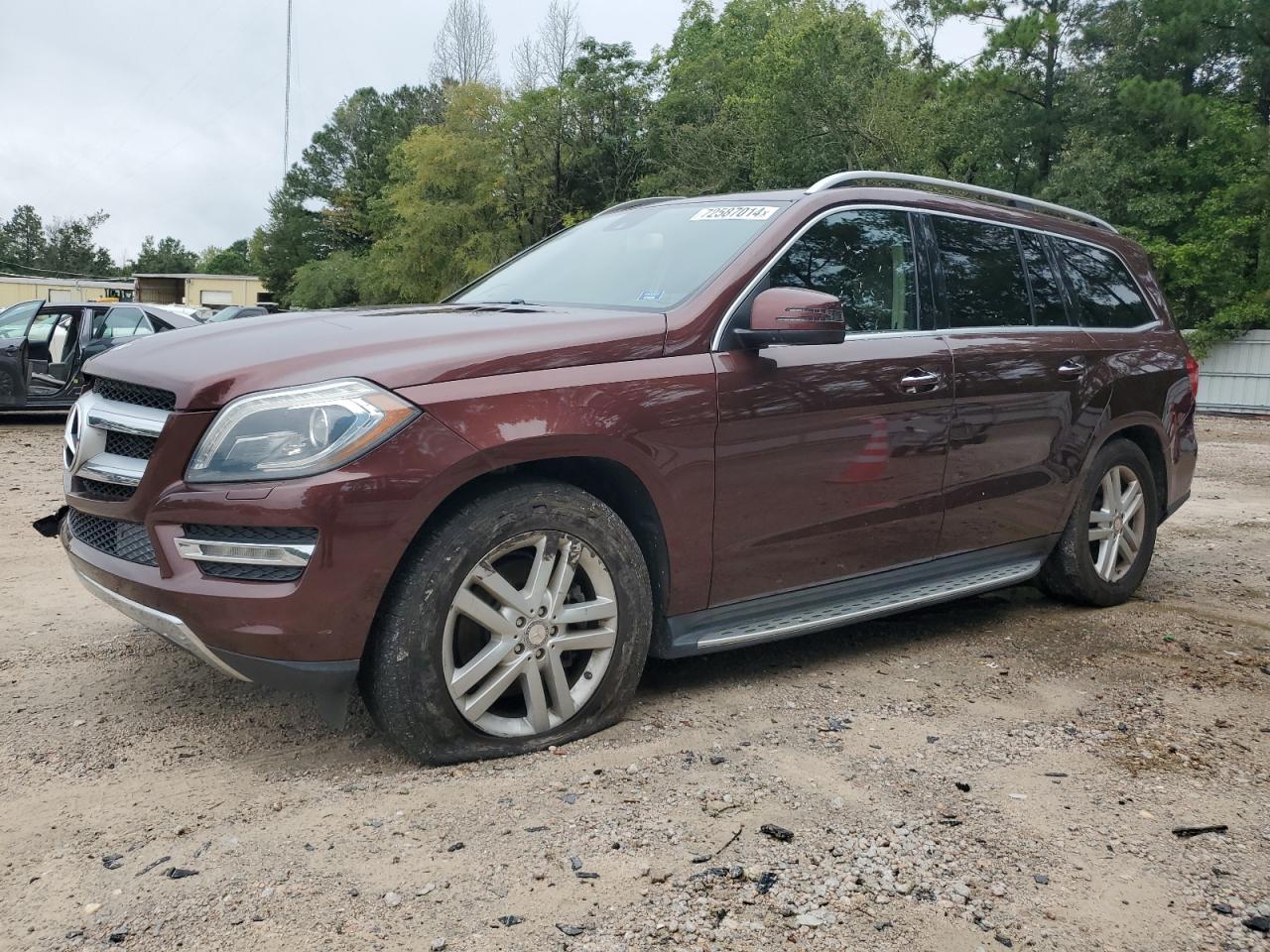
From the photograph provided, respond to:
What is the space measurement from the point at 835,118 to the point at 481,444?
3486 cm

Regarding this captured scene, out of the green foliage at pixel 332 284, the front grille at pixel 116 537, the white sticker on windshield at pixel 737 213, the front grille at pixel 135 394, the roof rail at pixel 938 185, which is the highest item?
the green foliage at pixel 332 284

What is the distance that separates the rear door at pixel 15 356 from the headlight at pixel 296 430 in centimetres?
1182

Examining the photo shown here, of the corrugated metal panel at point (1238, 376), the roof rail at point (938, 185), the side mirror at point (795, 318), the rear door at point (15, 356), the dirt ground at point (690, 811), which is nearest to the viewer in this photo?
the dirt ground at point (690, 811)

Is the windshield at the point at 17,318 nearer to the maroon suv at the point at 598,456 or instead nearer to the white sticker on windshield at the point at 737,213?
the maroon suv at the point at 598,456

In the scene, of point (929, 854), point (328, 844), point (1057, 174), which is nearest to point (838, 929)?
point (929, 854)

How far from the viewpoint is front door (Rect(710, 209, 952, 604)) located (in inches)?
143

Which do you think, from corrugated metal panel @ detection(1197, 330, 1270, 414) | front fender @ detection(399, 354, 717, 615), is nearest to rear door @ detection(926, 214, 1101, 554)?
front fender @ detection(399, 354, 717, 615)

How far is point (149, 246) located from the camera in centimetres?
13938

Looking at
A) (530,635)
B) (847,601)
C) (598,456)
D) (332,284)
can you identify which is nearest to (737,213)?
(598,456)

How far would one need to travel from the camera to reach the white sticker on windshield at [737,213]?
4023 millimetres

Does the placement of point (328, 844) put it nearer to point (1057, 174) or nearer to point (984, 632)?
point (984, 632)

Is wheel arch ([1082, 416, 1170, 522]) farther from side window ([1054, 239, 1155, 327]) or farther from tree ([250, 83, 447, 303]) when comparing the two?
tree ([250, 83, 447, 303])

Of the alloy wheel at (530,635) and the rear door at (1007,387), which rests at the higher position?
the rear door at (1007,387)

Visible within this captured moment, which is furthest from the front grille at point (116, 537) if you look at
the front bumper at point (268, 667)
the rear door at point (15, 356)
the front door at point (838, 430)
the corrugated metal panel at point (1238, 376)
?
the corrugated metal panel at point (1238, 376)
